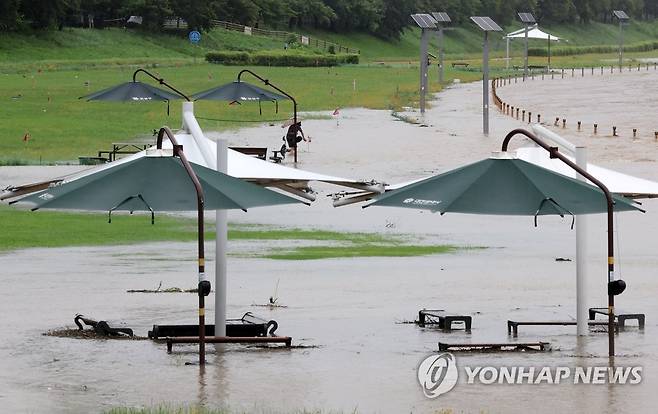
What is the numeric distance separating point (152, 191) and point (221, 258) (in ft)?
4.18

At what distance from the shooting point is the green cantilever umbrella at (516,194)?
50.2 ft

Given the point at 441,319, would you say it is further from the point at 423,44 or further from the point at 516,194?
the point at 423,44

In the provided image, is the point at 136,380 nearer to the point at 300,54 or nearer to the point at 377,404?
the point at 377,404

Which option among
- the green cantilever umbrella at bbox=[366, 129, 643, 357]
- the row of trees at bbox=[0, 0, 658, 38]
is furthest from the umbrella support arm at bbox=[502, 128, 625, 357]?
the row of trees at bbox=[0, 0, 658, 38]

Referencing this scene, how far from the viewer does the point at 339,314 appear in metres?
18.9

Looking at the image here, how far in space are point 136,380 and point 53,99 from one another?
51195mm

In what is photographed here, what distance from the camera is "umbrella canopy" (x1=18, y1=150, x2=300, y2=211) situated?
1519 cm

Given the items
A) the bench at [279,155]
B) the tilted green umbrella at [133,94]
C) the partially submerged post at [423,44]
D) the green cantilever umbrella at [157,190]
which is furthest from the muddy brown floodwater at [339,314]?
the partially submerged post at [423,44]

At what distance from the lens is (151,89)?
45.3m

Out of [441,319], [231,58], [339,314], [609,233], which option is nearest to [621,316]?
[441,319]

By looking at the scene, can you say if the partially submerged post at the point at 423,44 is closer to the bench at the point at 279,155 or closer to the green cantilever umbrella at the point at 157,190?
the bench at the point at 279,155

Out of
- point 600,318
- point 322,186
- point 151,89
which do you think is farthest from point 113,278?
point 151,89

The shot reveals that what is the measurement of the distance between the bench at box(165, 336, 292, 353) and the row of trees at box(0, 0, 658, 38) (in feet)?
291

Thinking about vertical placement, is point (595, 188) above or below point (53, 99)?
below
